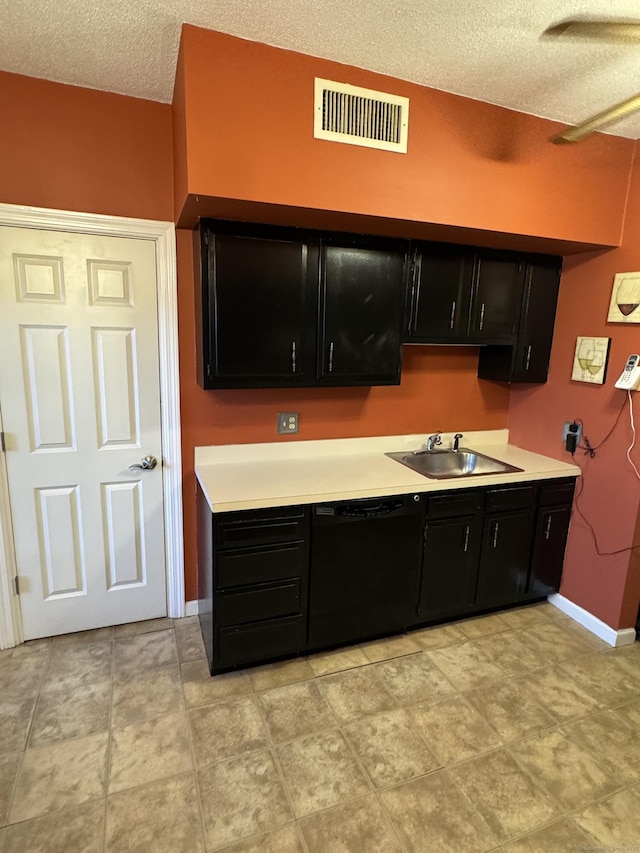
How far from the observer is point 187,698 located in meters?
2.11

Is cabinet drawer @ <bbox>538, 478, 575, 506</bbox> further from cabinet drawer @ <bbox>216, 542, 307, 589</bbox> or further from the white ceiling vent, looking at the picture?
the white ceiling vent

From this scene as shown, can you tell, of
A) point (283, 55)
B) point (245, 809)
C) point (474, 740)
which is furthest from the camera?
point (474, 740)

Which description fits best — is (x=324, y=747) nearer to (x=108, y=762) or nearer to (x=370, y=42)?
(x=108, y=762)

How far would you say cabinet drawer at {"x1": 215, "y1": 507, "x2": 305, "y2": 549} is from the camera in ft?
6.78

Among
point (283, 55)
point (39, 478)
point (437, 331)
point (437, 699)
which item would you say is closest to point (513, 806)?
point (437, 699)

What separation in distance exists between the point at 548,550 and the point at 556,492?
14.7 inches

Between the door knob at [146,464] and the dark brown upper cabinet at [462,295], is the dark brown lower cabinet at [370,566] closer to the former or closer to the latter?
the door knob at [146,464]

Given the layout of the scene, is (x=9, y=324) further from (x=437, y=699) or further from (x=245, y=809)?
(x=437, y=699)

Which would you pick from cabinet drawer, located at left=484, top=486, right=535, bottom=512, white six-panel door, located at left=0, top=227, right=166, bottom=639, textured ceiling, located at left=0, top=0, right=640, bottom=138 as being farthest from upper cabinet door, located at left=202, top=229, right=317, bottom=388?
cabinet drawer, located at left=484, top=486, right=535, bottom=512

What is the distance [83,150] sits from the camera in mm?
2129

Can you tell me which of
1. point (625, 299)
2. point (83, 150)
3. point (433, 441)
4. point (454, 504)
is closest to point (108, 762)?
point (454, 504)

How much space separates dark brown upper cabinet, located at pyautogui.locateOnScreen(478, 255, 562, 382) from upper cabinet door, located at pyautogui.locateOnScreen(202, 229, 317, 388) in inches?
51.8

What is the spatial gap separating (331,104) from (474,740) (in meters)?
2.66

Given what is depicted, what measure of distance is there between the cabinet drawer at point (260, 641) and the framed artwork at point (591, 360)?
2084mm
